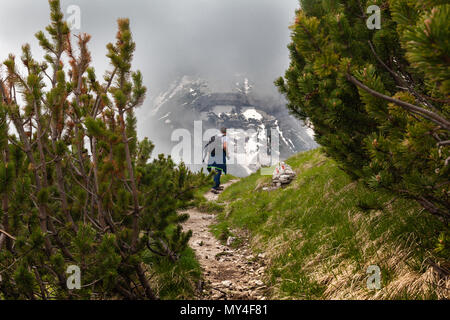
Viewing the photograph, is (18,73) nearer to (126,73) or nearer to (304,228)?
(126,73)

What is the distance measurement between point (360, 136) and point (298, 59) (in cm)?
243

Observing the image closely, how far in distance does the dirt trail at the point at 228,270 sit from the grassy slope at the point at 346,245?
27 centimetres

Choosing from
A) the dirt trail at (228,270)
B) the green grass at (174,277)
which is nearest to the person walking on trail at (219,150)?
the dirt trail at (228,270)

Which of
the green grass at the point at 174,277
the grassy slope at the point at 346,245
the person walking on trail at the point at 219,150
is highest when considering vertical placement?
the person walking on trail at the point at 219,150

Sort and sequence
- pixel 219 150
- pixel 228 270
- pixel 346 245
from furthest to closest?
pixel 219 150 → pixel 228 270 → pixel 346 245

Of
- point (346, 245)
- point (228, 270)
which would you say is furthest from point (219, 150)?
point (346, 245)

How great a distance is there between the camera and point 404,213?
3.87 metres

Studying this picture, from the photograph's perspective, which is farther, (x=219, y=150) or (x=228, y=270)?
(x=219, y=150)

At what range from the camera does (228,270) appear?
4.83 metres

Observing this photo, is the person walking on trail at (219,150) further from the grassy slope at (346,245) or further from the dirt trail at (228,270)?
the grassy slope at (346,245)

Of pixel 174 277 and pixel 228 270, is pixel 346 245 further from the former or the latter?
pixel 174 277

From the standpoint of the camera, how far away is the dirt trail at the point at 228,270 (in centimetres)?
→ 387

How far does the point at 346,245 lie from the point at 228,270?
2.23 meters
